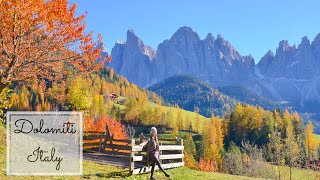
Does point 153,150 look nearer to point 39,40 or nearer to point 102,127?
point 39,40

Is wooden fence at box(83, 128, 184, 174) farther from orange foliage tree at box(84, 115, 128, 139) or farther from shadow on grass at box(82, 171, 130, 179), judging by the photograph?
orange foliage tree at box(84, 115, 128, 139)

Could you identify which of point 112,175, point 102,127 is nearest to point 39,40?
point 112,175

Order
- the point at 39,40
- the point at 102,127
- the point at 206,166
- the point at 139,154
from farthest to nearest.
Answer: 1. the point at 206,166
2. the point at 102,127
3. the point at 139,154
4. the point at 39,40

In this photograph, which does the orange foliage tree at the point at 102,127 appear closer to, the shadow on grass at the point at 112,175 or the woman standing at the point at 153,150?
the shadow on grass at the point at 112,175

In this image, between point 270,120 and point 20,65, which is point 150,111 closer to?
point 270,120

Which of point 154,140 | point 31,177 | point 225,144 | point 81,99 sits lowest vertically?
point 225,144

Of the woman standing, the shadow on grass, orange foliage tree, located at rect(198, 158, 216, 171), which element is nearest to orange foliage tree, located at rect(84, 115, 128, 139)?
orange foliage tree, located at rect(198, 158, 216, 171)

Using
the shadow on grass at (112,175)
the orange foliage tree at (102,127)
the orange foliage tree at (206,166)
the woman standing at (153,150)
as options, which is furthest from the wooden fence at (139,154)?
the orange foliage tree at (206,166)

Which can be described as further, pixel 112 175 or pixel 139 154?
pixel 139 154

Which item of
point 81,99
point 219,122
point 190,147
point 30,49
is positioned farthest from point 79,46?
point 219,122

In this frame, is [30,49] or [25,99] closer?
[30,49]

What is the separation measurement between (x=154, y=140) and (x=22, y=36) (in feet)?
29.7

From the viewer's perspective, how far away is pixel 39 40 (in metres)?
17.2

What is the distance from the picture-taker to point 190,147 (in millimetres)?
121562
